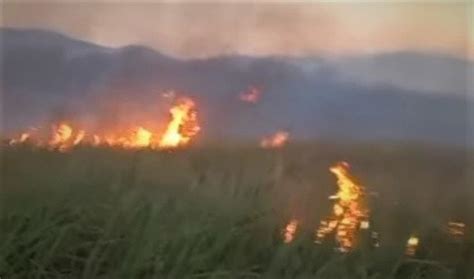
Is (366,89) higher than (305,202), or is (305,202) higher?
(366,89)

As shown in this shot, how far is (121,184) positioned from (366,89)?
0.48 m

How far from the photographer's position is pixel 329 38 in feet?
3.96

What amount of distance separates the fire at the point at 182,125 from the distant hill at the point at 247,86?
20mm

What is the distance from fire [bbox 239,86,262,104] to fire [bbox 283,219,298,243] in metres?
0.23

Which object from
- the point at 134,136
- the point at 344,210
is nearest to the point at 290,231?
the point at 344,210

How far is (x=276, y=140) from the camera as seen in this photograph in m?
1.21

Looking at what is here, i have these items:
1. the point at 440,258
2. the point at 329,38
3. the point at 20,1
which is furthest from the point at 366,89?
the point at 20,1

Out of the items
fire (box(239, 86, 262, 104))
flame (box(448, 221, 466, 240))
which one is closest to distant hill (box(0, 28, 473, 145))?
fire (box(239, 86, 262, 104))

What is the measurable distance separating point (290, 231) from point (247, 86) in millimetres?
279

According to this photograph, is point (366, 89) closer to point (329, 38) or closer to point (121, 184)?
point (329, 38)

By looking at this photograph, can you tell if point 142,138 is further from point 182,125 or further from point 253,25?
point 253,25

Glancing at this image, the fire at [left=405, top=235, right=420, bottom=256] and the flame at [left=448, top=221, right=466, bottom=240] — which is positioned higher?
the flame at [left=448, top=221, right=466, bottom=240]

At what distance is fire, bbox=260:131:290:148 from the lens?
1203mm

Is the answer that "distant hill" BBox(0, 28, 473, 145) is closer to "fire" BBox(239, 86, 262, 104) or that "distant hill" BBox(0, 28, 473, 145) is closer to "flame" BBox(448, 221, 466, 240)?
"fire" BBox(239, 86, 262, 104)
